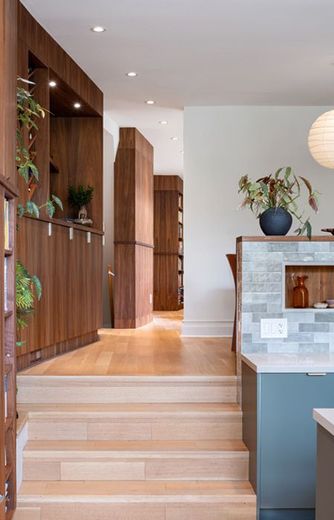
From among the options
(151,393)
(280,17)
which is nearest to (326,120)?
(280,17)

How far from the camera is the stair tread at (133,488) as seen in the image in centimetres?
338

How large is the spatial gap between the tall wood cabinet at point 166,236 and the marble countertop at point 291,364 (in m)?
7.91

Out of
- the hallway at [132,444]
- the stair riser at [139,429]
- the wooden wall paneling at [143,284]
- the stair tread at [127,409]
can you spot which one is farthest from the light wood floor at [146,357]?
the wooden wall paneling at [143,284]

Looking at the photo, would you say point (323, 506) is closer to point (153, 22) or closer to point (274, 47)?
point (153, 22)

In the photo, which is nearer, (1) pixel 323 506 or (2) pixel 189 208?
(1) pixel 323 506

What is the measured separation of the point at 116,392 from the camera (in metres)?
4.03

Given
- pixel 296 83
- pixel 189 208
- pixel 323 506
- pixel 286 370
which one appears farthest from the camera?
pixel 189 208

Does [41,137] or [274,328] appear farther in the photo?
[41,137]

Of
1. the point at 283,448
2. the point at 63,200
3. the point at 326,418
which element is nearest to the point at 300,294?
the point at 283,448

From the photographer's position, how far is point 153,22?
4.38 meters

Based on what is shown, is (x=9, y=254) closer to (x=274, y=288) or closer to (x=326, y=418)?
(x=274, y=288)

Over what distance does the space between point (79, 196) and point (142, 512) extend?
3.38m

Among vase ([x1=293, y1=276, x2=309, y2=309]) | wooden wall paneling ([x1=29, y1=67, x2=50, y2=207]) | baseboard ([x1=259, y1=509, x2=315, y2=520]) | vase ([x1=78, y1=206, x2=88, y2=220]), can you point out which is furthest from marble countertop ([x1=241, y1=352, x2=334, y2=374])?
vase ([x1=78, y1=206, x2=88, y2=220])

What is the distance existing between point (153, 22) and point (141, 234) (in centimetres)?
377
